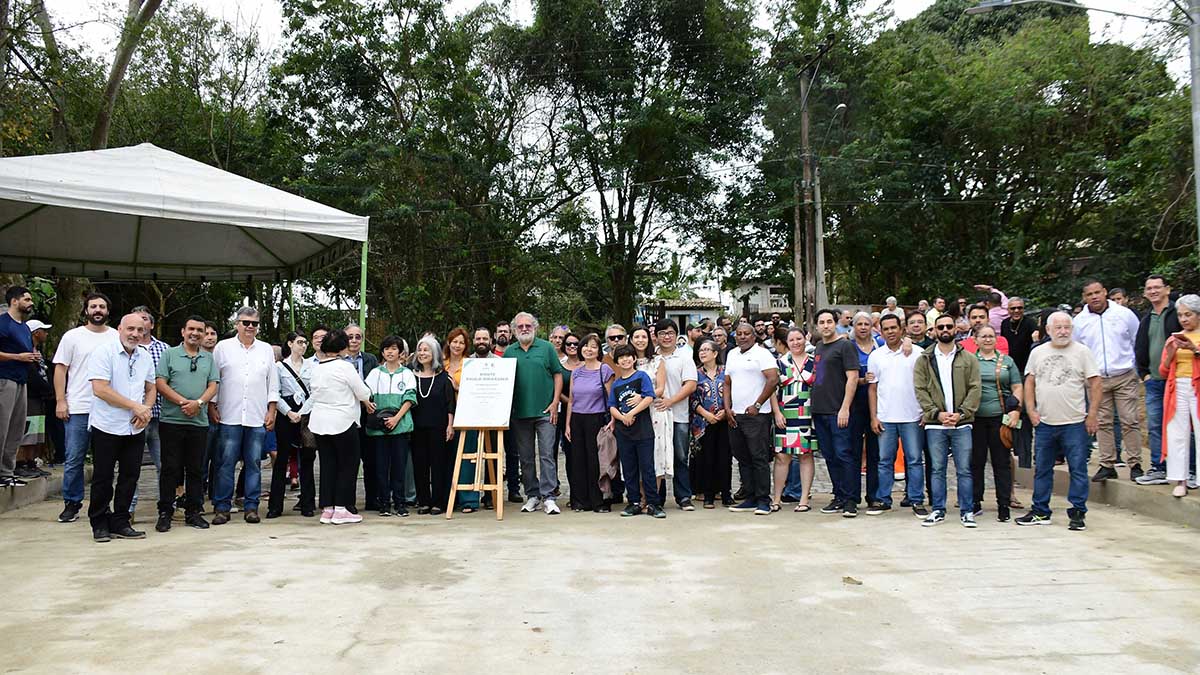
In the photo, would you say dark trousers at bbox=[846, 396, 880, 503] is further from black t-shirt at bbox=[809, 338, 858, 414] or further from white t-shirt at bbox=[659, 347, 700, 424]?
white t-shirt at bbox=[659, 347, 700, 424]

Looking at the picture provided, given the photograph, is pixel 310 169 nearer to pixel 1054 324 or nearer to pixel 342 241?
pixel 342 241

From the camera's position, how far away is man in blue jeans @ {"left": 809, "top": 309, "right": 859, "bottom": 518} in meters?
7.88

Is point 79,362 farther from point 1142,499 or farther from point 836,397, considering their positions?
point 1142,499

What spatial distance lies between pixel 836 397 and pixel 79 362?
6.33 m

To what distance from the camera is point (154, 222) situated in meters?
12.6

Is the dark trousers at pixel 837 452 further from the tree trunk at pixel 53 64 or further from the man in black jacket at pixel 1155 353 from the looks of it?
the tree trunk at pixel 53 64

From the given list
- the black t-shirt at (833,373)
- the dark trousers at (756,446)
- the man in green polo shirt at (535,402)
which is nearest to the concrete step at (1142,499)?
the black t-shirt at (833,373)

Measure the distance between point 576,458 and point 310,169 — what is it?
16381mm

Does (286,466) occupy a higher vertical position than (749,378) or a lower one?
lower

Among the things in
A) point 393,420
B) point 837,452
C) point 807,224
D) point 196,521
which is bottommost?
point 196,521

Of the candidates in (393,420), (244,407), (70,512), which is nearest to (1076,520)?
(393,420)

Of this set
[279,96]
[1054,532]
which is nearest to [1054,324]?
[1054,532]

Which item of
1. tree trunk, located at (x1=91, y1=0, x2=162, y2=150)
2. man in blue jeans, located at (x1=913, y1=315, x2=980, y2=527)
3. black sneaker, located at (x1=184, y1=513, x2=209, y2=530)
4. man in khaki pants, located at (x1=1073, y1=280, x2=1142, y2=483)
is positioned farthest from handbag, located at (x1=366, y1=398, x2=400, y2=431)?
tree trunk, located at (x1=91, y1=0, x2=162, y2=150)

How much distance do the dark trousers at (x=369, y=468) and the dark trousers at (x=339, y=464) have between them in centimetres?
26
